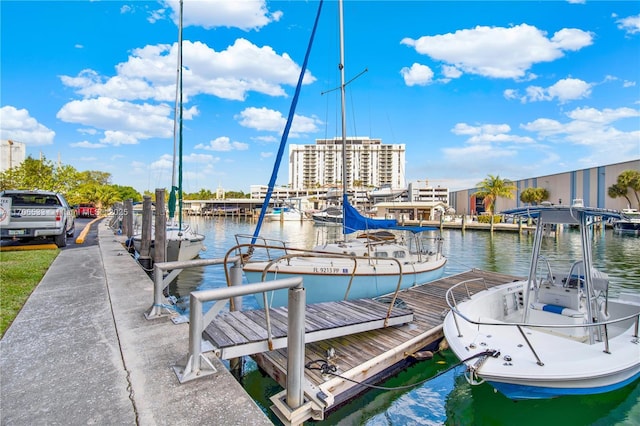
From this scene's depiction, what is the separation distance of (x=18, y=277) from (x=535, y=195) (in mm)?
75733

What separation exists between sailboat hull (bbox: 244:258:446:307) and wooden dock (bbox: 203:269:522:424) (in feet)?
5.55

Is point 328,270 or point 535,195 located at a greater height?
point 535,195

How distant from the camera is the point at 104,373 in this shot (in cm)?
390

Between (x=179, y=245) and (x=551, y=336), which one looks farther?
(x=179, y=245)

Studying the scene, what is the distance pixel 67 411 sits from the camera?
10.5 feet

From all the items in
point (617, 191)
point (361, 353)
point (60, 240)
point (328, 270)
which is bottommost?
point (361, 353)

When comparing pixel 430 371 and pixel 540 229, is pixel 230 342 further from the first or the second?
pixel 540 229

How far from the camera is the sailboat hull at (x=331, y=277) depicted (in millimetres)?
9008

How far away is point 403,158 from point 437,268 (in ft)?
532

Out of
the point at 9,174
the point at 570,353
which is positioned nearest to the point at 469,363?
the point at 570,353

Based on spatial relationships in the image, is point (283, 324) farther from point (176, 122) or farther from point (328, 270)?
point (176, 122)

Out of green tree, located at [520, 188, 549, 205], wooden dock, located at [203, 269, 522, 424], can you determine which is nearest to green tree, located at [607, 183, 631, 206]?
green tree, located at [520, 188, 549, 205]

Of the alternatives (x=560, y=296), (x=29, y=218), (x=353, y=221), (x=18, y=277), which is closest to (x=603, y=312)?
(x=560, y=296)

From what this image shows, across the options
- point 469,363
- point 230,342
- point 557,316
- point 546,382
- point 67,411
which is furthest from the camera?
point 557,316
